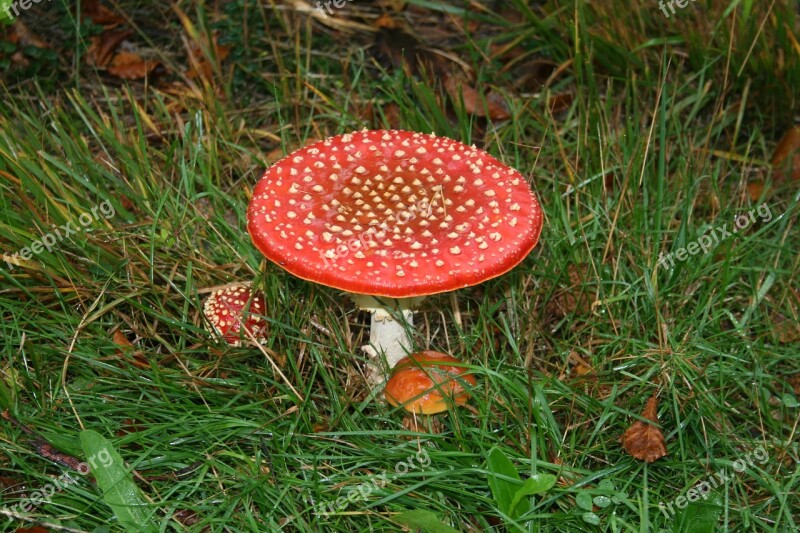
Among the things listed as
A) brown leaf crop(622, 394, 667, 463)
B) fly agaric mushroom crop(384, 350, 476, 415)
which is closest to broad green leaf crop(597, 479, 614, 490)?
brown leaf crop(622, 394, 667, 463)

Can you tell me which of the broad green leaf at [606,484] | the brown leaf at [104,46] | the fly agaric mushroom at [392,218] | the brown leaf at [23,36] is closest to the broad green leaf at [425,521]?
the broad green leaf at [606,484]

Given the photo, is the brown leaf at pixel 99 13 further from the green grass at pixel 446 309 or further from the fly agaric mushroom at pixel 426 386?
the fly agaric mushroom at pixel 426 386

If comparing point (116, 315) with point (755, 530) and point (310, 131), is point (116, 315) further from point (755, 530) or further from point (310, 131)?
point (755, 530)

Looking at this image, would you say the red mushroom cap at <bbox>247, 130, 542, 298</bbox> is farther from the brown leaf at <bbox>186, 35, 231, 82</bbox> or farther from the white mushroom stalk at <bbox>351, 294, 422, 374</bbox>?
the brown leaf at <bbox>186, 35, 231, 82</bbox>

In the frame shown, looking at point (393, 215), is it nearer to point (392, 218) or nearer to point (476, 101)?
point (392, 218)

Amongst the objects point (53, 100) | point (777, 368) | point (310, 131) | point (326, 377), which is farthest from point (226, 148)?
point (777, 368)

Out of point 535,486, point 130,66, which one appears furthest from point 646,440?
point 130,66
